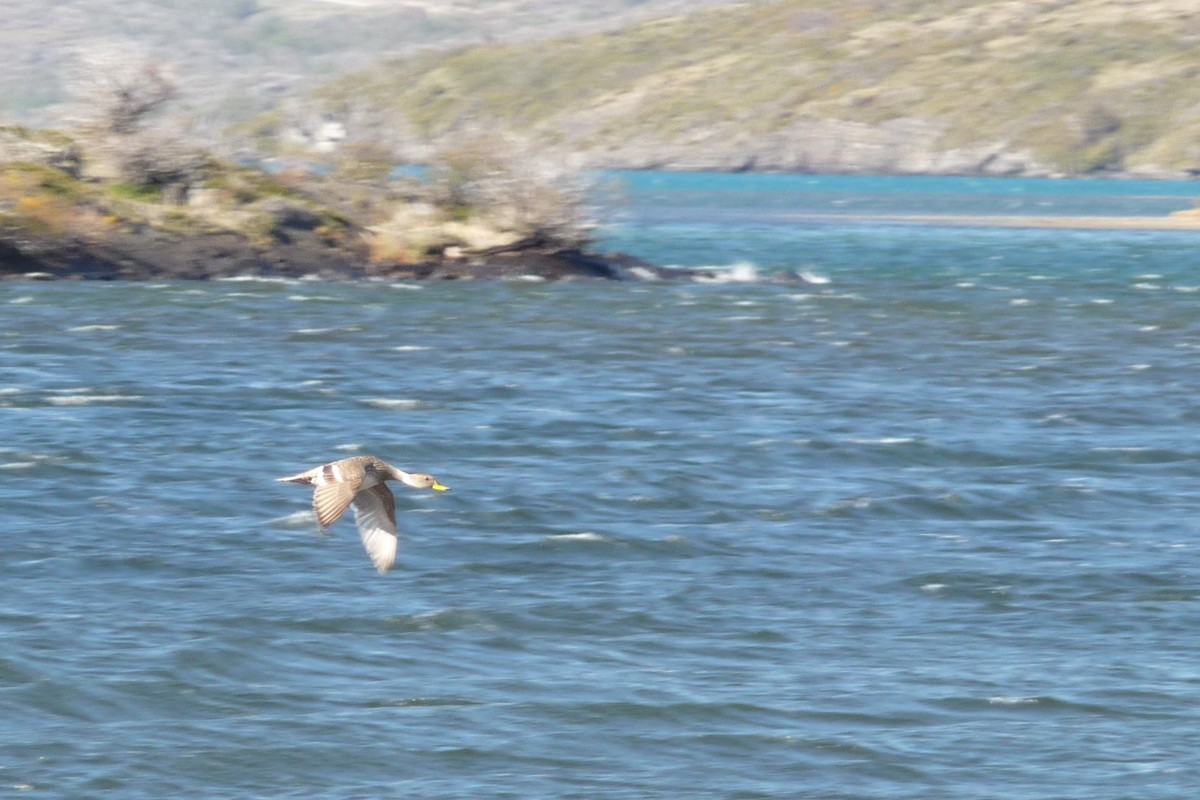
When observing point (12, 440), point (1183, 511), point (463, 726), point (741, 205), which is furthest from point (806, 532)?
point (741, 205)

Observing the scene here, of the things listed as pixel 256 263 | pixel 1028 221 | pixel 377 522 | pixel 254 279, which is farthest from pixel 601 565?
pixel 1028 221

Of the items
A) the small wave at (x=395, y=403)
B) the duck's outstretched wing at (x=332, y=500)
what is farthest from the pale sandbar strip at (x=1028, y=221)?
the duck's outstretched wing at (x=332, y=500)

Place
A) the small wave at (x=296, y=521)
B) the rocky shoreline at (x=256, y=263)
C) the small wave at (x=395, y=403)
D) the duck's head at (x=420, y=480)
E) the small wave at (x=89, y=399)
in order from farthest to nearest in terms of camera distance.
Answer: the rocky shoreline at (x=256, y=263) → the small wave at (x=395, y=403) → the small wave at (x=89, y=399) → the small wave at (x=296, y=521) → the duck's head at (x=420, y=480)

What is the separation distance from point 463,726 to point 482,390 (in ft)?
59.3

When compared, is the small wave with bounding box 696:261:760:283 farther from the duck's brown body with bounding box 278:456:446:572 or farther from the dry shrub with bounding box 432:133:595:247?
the duck's brown body with bounding box 278:456:446:572

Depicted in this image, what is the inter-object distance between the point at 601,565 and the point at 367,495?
5593 millimetres

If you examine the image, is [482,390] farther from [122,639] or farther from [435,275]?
[435,275]

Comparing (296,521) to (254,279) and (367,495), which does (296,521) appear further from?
(254,279)

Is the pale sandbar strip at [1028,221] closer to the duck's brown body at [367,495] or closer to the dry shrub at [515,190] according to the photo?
the dry shrub at [515,190]

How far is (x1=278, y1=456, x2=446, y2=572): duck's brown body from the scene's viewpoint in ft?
48.8

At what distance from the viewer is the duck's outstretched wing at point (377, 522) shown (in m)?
15.2

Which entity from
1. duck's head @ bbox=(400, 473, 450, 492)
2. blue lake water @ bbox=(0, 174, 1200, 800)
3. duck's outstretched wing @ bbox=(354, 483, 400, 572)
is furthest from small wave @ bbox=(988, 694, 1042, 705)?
duck's outstretched wing @ bbox=(354, 483, 400, 572)

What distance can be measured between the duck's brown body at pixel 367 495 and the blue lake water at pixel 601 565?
4.46 ft

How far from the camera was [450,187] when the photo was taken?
5269 cm
